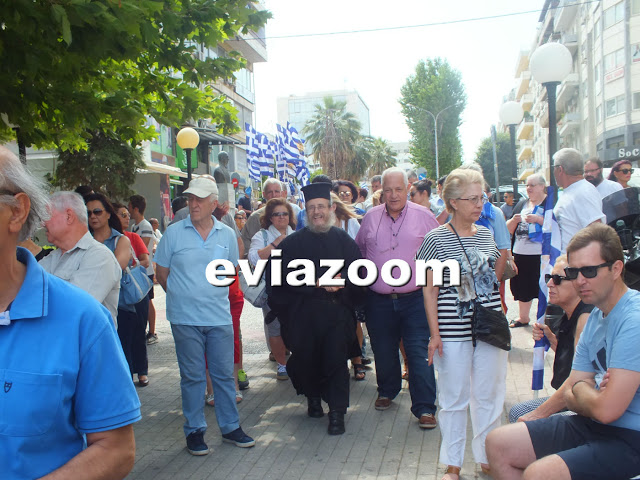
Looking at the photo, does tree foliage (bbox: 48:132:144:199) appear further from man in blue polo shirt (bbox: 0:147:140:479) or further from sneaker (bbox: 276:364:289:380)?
man in blue polo shirt (bbox: 0:147:140:479)

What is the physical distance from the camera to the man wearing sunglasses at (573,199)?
Answer: 6.00 m

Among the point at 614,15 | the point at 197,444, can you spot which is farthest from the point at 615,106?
the point at 197,444

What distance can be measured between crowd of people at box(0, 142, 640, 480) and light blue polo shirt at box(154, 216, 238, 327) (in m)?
0.01

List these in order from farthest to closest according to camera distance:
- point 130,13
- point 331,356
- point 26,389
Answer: point 331,356 < point 130,13 < point 26,389

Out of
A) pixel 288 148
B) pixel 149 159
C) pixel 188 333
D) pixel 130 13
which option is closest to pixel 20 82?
pixel 130 13

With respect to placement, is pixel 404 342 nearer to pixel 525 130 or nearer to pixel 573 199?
pixel 573 199

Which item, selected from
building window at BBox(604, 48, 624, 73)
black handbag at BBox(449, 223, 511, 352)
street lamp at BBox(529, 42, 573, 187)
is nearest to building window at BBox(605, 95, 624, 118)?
building window at BBox(604, 48, 624, 73)

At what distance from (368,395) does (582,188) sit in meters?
2.83

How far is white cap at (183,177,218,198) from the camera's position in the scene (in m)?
5.31

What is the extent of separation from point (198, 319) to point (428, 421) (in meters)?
2.06

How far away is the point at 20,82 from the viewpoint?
6051 millimetres

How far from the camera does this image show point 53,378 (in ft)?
Answer: 5.54

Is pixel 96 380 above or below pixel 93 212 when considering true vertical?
below

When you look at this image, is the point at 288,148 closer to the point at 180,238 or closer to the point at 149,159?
the point at 149,159
